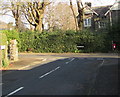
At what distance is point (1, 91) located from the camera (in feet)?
26.0

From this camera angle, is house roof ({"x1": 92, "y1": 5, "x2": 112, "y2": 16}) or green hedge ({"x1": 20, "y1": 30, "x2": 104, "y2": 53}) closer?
green hedge ({"x1": 20, "y1": 30, "x2": 104, "y2": 53})

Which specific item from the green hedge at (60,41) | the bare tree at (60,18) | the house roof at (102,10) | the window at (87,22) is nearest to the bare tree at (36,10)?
the green hedge at (60,41)

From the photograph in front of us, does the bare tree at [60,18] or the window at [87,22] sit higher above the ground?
the bare tree at [60,18]

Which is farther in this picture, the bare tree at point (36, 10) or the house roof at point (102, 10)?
the house roof at point (102, 10)

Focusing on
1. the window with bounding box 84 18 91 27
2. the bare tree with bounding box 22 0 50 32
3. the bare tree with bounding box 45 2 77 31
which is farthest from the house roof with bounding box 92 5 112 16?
the bare tree with bounding box 22 0 50 32

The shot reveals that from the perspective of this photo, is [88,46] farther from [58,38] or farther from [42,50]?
[42,50]

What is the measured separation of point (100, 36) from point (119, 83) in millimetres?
18334

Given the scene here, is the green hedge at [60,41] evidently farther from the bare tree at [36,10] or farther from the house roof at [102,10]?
the house roof at [102,10]

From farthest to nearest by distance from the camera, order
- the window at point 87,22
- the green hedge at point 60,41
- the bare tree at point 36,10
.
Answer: the window at point 87,22, the bare tree at point 36,10, the green hedge at point 60,41

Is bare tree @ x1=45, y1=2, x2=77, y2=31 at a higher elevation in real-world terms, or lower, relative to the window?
higher

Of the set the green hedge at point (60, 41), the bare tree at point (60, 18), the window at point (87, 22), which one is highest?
the bare tree at point (60, 18)

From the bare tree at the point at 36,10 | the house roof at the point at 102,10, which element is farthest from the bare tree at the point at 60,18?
the bare tree at the point at 36,10

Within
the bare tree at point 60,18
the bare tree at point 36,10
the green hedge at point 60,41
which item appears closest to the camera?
the green hedge at point 60,41

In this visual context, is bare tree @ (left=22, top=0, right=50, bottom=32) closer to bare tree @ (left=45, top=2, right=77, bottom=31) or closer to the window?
bare tree @ (left=45, top=2, right=77, bottom=31)
